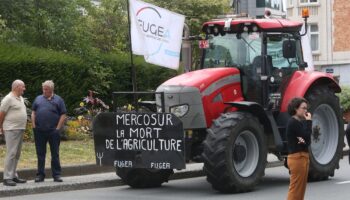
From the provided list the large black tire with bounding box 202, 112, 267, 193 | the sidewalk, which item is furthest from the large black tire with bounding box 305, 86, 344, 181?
the sidewalk

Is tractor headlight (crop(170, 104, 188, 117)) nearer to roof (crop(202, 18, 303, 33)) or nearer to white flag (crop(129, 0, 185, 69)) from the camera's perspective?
white flag (crop(129, 0, 185, 69))

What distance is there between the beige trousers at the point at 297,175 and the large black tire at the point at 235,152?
8.33 ft

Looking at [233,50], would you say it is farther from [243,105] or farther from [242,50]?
[243,105]

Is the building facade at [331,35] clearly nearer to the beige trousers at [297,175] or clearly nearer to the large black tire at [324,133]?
the large black tire at [324,133]

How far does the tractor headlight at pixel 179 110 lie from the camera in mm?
12641

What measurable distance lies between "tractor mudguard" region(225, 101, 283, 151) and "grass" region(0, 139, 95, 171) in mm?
4011

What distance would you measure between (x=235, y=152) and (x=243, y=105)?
0.79 metres

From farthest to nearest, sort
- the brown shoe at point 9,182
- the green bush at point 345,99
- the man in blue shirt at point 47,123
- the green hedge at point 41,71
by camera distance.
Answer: the green bush at point 345,99, the green hedge at point 41,71, the man in blue shirt at point 47,123, the brown shoe at point 9,182

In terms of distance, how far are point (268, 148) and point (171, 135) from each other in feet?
6.80

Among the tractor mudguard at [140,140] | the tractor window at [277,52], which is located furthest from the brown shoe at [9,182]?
the tractor window at [277,52]

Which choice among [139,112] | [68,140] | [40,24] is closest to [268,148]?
[139,112]

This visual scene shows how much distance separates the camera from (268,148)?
13.4 m

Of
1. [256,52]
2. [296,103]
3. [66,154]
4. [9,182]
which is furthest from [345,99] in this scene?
[296,103]

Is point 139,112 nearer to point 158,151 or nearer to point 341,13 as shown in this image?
point 158,151
